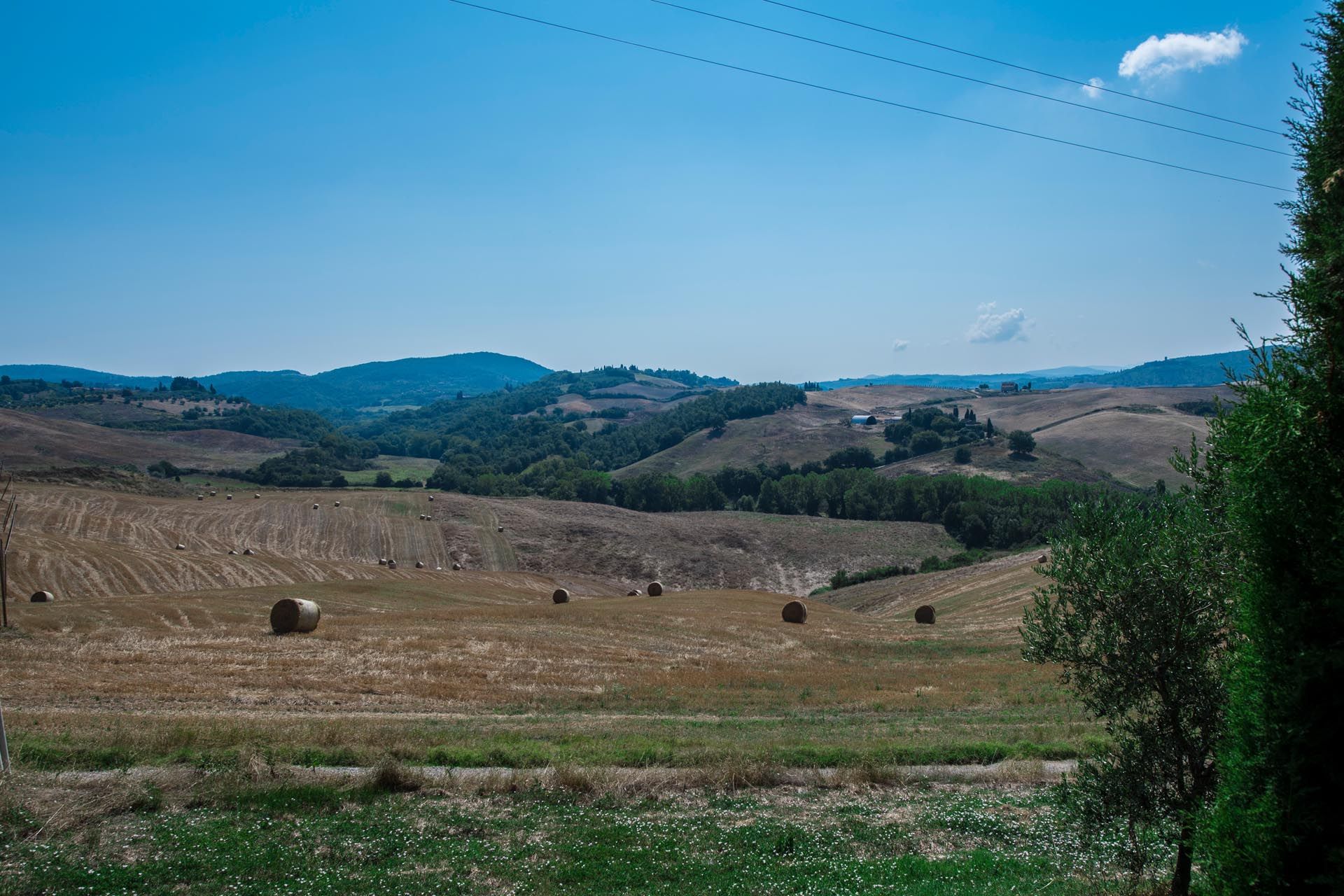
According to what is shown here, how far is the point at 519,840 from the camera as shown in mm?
11680

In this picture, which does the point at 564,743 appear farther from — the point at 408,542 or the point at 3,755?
the point at 408,542

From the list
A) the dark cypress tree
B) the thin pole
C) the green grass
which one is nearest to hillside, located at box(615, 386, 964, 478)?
the green grass

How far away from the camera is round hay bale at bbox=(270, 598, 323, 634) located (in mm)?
32781

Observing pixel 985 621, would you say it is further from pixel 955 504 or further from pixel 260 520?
pixel 260 520

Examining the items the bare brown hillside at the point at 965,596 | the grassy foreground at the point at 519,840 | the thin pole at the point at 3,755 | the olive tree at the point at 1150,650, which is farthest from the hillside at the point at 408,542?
the olive tree at the point at 1150,650

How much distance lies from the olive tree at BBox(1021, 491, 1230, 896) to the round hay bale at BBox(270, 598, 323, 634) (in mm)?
30692

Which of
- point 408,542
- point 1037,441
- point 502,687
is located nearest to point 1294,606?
point 502,687

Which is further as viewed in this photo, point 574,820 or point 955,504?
point 955,504

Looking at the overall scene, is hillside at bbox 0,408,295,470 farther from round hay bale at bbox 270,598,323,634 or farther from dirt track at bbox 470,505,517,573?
round hay bale at bbox 270,598,323,634

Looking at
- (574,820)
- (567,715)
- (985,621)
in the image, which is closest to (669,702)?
(567,715)

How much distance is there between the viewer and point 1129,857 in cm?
949

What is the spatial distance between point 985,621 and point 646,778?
123ft

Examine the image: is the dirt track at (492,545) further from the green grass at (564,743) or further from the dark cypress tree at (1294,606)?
the dark cypress tree at (1294,606)

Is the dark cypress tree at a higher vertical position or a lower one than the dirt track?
higher
